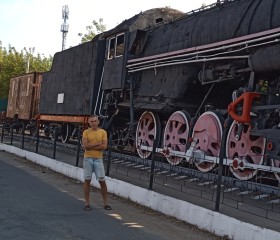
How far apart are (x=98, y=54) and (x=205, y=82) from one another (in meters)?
4.89

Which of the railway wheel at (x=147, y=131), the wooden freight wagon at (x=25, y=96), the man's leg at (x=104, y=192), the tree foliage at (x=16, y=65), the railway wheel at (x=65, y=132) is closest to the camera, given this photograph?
the man's leg at (x=104, y=192)

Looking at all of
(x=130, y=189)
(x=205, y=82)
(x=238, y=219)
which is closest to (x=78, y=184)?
(x=130, y=189)

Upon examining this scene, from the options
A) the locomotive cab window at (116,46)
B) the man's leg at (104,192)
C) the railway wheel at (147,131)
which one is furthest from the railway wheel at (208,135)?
the locomotive cab window at (116,46)

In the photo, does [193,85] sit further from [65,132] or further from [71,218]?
[65,132]

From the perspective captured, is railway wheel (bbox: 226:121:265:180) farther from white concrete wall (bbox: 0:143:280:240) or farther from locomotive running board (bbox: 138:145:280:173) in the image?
white concrete wall (bbox: 0:143:280:240)

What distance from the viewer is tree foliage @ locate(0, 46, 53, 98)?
40219 millimetres

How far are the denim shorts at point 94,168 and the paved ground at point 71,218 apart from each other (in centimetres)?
48

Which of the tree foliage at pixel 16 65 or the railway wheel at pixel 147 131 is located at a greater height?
the tree foliage at pixel 16 65

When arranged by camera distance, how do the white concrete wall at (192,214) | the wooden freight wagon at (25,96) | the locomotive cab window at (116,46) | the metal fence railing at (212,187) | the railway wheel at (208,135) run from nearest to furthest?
the white concrete wall at (192,214), the metal fence railing at (212,187), the railway wheel at (208,135), the locomotive cab window at (116,46), the wooden freight wagon at (25,96)

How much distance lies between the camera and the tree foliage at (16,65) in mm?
40219

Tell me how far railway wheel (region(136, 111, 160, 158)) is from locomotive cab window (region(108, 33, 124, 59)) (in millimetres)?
1979

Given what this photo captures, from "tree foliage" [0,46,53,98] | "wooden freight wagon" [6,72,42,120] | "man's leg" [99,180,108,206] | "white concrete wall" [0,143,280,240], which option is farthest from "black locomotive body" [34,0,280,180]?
"tree foliage" [0,46,53,98]

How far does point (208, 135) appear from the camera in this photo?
8180 millimetres

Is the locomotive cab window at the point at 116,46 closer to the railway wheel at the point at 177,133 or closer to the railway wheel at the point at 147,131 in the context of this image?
the railway wheel at the point at 147,131
